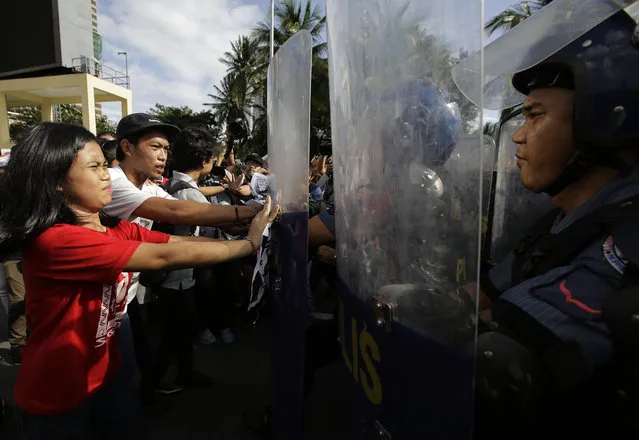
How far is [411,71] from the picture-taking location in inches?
28.7

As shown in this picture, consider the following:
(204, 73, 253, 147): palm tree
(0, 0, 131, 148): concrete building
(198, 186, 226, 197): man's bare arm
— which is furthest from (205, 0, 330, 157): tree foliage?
(198, 186, 226, 197): man's bare arm

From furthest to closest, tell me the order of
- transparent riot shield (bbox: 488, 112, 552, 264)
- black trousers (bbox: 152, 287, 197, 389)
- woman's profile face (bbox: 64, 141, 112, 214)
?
black trousers (bbox: 152, 287, 197, 389) < transparent riot shield (bbox: 488, 112, 552, 264) < woman's profile face (bbox: 64, 141, 112, 214)

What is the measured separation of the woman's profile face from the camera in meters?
1.43

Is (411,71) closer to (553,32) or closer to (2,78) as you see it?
(553,32)

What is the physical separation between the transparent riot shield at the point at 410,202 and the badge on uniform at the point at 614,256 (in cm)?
30

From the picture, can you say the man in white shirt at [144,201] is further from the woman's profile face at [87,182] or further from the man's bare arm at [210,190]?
the man's bare arm at [210,190]

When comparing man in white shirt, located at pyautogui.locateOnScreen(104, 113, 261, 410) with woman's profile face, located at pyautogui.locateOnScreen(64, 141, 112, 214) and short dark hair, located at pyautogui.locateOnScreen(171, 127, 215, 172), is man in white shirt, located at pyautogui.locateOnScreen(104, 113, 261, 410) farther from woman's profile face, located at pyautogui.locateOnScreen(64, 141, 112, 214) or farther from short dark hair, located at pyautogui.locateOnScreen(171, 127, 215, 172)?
woman's profile face, located at pyautogui.locateOnScreen(64, 141, 112, 214)

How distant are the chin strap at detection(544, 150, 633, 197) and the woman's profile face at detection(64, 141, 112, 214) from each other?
1530 millimetres

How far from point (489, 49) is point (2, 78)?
26752mm

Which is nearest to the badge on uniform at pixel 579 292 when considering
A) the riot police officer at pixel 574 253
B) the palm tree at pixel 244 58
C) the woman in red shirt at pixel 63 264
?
the riot police officer at pixel 574 253

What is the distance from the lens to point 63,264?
4.32 feet

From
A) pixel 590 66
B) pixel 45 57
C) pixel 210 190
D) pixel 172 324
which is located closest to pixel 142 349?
pixel 172 324

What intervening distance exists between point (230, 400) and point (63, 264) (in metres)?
1.96

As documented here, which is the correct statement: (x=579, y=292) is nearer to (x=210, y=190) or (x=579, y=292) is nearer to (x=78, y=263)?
(x=78, y=263)
